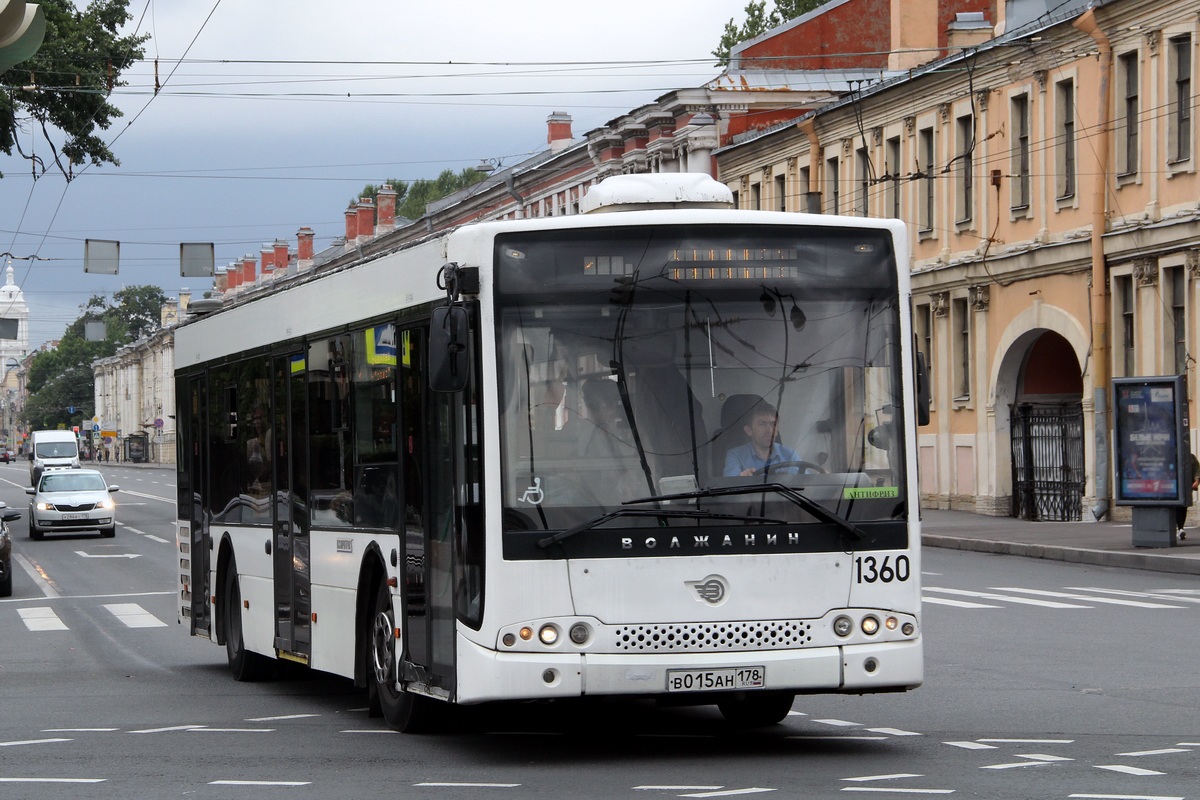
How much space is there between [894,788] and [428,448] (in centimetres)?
307

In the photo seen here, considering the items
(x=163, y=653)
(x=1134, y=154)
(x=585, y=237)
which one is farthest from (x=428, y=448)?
(x=1134, y=154)

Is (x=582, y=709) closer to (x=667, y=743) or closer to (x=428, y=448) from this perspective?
(x=667, y=743)

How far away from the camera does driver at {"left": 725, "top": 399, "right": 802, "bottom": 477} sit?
32.6ft

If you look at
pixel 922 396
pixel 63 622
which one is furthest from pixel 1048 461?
pixel 922 396

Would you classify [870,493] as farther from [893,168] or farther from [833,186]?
[833,186]

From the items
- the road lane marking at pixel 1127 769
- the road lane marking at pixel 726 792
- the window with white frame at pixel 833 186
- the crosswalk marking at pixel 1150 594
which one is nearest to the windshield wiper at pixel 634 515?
the road lane marking at pixel 726 792

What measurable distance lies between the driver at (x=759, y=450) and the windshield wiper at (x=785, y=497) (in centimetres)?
7

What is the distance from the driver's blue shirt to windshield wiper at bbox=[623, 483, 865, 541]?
2.9 inches

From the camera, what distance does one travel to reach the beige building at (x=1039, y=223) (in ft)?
116

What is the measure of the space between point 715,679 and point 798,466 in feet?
3.60

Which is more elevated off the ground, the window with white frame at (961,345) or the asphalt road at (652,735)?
the window with white frame at (961,345)

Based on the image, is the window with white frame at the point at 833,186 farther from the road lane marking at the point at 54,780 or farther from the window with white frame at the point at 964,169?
the road lane marking at the point at 54,780

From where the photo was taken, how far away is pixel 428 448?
421 inches

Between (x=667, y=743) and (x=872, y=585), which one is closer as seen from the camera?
(x=872, y=585)
